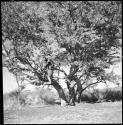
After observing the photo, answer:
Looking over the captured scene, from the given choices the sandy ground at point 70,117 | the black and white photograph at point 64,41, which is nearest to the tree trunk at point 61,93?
the black and white photograph at point 64,41

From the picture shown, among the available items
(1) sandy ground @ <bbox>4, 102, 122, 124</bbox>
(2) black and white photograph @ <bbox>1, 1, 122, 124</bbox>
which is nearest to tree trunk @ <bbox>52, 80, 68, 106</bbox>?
(2) black and white photograph @ <bbox>1, 1, 122, 124</bbox>

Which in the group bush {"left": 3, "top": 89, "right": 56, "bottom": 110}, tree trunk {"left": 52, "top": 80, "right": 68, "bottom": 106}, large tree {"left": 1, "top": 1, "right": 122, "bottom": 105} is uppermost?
large tree {"left": 1, "top": 1, "right": 122, "bottom": 105}

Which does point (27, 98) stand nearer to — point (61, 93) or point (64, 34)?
point (61, 93)

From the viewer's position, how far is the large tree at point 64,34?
56.7 feet

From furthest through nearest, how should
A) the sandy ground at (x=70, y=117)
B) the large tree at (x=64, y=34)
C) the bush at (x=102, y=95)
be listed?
the bush at (x=102, y=95), the large tree at (x=64, y=34), the sandy ground at (x=70, y=117)

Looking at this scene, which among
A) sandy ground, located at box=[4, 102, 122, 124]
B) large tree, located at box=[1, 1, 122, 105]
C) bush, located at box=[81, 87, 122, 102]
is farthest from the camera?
bush, located at box=[81, 87, 122, 102]

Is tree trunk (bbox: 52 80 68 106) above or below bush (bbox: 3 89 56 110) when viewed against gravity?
above

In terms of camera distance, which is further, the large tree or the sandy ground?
the large tree

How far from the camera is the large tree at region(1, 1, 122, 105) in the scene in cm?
1728

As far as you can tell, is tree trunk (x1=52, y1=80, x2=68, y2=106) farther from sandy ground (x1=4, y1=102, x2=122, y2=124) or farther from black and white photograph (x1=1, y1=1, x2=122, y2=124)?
sandy ground (x1=4, y1=102, x2=122, y2=124)

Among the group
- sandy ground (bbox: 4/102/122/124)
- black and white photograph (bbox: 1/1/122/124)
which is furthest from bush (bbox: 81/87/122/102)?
sandy ground (bbox: 4/102/122/124)

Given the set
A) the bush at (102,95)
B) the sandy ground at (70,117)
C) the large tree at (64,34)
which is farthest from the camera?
the bush at (102,95)

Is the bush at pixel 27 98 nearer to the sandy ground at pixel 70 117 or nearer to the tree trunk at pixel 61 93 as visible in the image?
the tree trunk at pixel 61 93

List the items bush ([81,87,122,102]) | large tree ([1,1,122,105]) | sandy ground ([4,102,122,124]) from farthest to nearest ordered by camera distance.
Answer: bush ([81,87,122,102])
large tree ([1,1,122,105])
sandy ground ([4,102,122,124])
